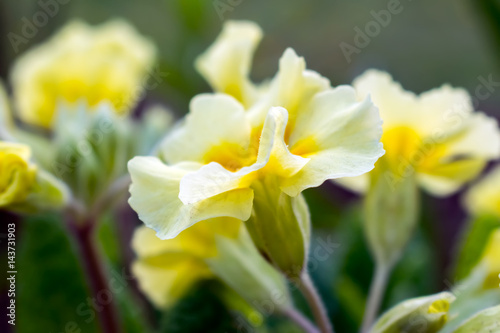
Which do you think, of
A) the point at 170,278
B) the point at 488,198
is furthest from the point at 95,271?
the point at 488,198

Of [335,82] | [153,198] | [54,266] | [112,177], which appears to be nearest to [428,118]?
[153,198]

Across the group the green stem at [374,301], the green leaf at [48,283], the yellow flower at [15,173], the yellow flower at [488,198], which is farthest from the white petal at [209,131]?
the yellow flower at [488,198]

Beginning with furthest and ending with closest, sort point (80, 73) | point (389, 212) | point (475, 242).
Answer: point (80, 73) < point (475, 242) < point (389, 212)

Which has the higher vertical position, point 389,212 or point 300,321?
point 389,212

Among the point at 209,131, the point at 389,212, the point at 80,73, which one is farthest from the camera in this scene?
the point at 80,73

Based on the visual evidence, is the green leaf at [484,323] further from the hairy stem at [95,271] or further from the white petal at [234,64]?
the hairy stem at [95,271]

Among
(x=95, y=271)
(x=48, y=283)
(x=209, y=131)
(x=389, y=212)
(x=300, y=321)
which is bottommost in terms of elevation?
(x=48, y=283)

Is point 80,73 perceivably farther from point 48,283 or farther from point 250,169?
point 250,169

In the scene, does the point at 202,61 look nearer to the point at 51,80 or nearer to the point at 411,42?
the point at 51,80
